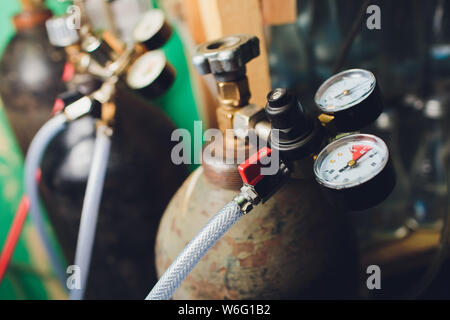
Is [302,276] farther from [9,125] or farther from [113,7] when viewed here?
[9,125]

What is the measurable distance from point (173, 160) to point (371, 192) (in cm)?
54

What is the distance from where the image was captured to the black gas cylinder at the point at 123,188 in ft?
2.60

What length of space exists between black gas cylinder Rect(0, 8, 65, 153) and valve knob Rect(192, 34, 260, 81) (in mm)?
670

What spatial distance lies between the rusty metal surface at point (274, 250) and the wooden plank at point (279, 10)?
0.38 meters

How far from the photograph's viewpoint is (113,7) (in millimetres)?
1107

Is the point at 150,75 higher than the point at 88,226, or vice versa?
the point at 150,75

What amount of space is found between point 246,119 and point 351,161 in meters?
0.16

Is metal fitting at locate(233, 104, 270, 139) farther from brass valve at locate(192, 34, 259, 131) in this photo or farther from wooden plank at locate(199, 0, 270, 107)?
wooden plank at locate(199, 0, 270, 107)

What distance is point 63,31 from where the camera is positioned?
822 millimetres

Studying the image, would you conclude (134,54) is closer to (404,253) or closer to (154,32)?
(154,32)

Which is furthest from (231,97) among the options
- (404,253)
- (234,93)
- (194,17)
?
(404,253)

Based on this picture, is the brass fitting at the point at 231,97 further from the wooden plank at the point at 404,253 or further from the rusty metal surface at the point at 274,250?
the wooden plank at the point at 404,253

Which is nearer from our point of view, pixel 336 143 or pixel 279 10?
pixel 336 143
